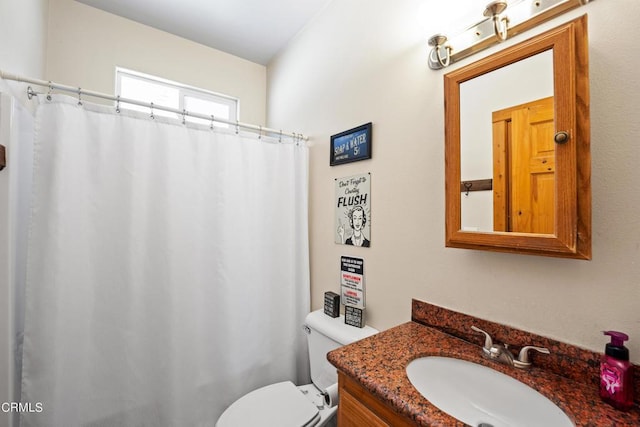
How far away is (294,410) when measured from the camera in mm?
1170

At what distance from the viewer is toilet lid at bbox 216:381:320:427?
1.10m

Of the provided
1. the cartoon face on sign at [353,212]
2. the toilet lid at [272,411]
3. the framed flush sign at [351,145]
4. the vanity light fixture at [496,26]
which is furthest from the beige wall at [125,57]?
the toilet lid at [272,411]

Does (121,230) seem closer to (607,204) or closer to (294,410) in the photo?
(294,410)

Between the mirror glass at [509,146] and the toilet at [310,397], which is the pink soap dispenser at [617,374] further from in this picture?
the toilet at [310,397]

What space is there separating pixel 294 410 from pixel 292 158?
Result: 1361mm

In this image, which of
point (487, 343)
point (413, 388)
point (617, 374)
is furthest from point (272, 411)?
point (617, 374)

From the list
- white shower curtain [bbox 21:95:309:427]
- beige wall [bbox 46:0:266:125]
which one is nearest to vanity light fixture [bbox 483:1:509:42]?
white shower curtain [bbox 21:95:309:427]

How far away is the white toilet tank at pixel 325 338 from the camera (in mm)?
1277

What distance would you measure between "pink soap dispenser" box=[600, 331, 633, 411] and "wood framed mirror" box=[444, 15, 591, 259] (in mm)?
211

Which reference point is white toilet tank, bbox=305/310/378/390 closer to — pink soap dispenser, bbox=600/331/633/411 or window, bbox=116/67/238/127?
pink soap dispenser, bbox=600/331/633/411

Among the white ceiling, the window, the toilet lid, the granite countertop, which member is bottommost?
the toilet lid

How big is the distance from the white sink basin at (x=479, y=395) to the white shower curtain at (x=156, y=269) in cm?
104

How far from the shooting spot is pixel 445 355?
86cm

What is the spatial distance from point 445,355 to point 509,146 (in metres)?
0.70
